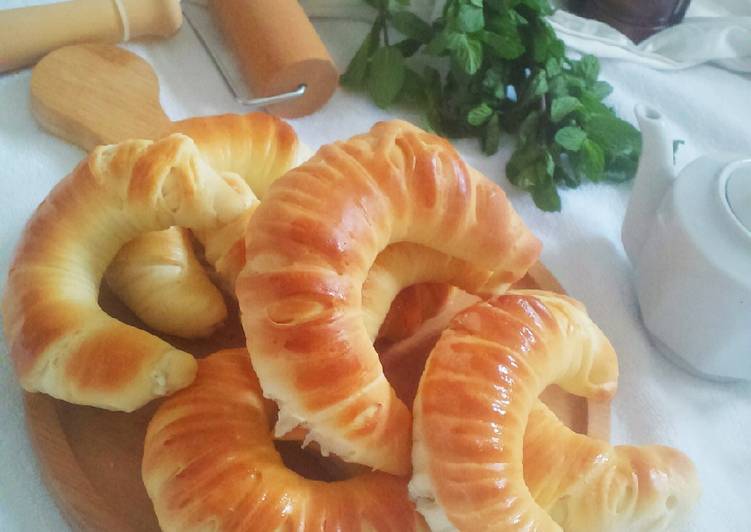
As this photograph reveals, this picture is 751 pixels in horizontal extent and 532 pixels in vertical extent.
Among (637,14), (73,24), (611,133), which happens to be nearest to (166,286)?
(73,24)

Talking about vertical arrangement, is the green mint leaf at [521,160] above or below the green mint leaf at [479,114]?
below

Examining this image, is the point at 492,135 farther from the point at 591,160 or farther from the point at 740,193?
the point at 740,193

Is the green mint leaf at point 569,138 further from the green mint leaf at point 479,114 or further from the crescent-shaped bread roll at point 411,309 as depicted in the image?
the crescent-shaped bread roll at point 411,309

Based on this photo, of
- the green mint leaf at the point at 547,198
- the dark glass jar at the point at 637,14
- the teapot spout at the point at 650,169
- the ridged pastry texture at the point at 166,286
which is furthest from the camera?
the dark glass jar at the point at 637,14

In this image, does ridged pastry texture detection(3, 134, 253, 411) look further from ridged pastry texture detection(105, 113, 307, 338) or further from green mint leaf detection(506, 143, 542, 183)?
green mint leaf detection(506, 143, 542, 183)

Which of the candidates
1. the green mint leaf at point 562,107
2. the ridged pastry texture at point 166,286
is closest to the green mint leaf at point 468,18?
the green mint leaf at point 562,107

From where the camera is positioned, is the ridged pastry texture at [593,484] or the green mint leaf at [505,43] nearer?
the ridged pastry texture at [593,484]
